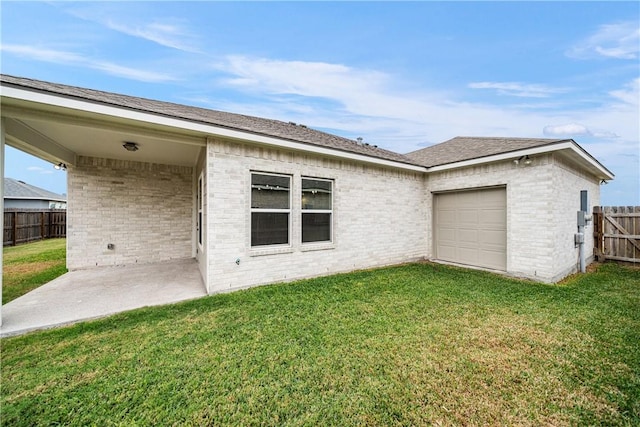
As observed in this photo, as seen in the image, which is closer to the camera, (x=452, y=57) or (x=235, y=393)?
(x=235, y=393)

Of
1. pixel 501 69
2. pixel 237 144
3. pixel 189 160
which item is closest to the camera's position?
pixel 237 144

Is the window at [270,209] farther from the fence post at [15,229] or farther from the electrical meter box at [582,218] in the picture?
the fence post at [15,229]

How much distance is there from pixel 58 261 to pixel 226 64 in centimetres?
924

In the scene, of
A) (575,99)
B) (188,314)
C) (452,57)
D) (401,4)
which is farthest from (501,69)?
(188,314)

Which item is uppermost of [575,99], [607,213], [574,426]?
[575,99]

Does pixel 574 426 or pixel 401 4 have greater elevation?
pixel 401 4

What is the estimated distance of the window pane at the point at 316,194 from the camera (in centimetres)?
636

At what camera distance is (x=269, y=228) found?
580cm

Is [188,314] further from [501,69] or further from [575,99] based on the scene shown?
[575,99]

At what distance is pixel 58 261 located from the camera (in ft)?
26.4

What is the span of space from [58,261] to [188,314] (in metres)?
7.46

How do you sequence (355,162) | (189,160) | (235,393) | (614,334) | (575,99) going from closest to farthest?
(235,393) < (614,334) < (355,162) < (189,160) < (575,99)

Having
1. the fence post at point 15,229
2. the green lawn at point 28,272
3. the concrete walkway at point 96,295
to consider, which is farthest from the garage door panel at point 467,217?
the fence post at point 15,229

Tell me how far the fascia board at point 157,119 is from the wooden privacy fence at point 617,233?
9319mm
